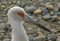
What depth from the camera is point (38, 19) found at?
606cm

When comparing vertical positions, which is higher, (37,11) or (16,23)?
(37,11)

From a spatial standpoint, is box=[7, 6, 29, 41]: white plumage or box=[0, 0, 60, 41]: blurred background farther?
box=[0, 0, 60, 41]: blurred background

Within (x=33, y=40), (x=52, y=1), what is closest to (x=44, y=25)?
(x=33, y=40)

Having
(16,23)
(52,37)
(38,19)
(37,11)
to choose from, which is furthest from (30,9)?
(16,23)

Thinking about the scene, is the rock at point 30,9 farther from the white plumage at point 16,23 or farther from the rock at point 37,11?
the white plumage at point 16,23

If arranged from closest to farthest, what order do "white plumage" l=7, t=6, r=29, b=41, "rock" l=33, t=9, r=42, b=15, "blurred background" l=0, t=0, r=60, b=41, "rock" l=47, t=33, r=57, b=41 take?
1. "white plumage" l=7, t=6, r=29, b=41
2. "rock" l=47, t=33, r=57, b=41
3. "blurred background" l=0, t=0, r=60, b=41
4. "rock" l=33, t=9, r=42, b=15

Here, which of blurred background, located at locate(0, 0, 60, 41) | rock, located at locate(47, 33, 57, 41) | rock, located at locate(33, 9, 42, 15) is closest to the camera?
rock, located at locate(47, 33, 57, 41)

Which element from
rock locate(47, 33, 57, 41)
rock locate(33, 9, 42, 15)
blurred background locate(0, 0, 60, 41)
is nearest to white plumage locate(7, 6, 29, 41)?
blurred background locate(0, 0, 60, 41)

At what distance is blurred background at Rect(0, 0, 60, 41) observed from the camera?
5.37 m

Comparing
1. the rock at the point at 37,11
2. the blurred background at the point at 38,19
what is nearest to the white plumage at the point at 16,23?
the blurred background at the point at 38,19

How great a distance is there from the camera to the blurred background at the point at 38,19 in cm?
537

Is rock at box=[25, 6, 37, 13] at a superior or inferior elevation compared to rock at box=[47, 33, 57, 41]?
superior

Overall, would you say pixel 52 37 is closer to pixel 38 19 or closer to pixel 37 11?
pixel 38 19

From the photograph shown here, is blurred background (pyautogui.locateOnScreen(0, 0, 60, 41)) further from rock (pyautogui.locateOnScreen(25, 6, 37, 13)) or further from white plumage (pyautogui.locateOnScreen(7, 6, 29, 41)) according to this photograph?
white plumage (pyautogui.locateOnScreen(7, 6, 29, 41))
